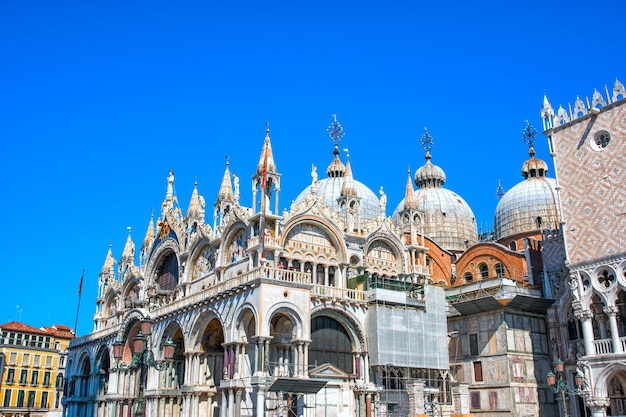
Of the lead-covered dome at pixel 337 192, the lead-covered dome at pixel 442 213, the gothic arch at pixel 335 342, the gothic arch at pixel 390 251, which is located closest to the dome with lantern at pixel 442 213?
the lead-covered dome at pixel 442 213

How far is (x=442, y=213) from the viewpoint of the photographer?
60.2 metres

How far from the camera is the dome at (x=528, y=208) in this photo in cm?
5347

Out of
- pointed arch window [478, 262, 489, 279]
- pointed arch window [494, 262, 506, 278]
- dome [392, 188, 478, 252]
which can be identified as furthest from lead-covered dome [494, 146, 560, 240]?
pointed arch window [494, 262, 506, 278]

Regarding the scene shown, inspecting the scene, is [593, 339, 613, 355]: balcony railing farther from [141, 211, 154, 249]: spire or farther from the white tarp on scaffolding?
[141, 211, 154, 249]: spire

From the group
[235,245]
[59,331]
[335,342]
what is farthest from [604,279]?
[59,331]

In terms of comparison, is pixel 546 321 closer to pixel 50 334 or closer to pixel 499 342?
pixel 499 342

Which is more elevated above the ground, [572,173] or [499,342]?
[572,173]

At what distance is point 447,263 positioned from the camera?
173ft

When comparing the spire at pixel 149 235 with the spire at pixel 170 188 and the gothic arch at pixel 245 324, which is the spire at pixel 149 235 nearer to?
the spire at pixel 170 188

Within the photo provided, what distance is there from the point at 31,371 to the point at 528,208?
5306cm

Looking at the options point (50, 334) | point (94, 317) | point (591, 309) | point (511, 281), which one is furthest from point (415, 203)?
point (50, 334)

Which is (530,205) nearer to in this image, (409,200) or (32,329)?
(409,200)

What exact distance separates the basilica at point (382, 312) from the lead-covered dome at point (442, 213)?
39.0 feet

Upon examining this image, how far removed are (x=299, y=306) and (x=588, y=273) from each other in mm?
14999
